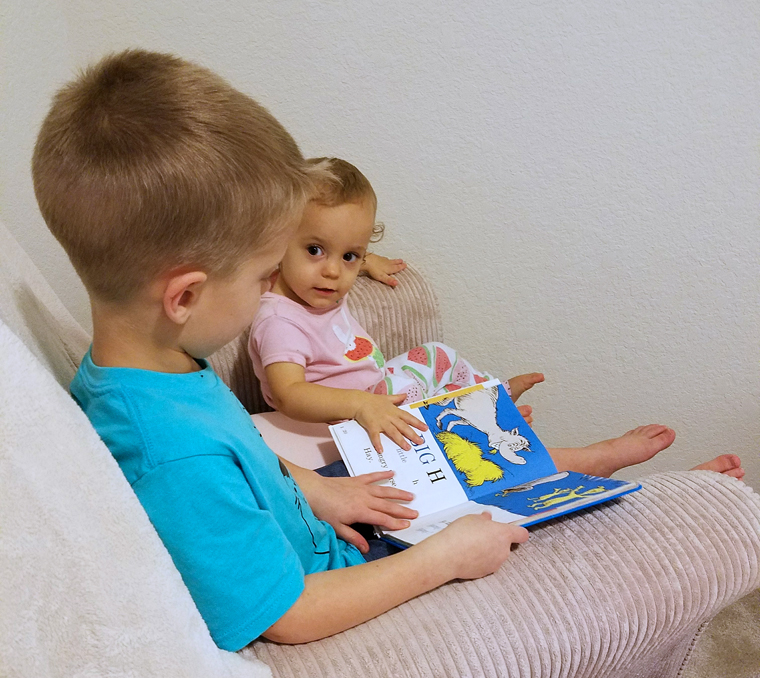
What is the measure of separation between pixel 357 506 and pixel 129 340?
390 mm

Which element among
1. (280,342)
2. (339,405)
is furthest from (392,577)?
(280,342)

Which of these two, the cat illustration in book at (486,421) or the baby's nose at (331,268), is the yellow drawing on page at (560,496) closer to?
the cat illustration in book at (486,421)

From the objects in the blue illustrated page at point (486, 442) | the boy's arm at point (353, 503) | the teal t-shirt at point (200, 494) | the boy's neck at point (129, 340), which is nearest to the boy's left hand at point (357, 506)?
the boy's arm at point (353, 503)

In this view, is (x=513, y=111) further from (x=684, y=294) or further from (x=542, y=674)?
(x=542, y=674)

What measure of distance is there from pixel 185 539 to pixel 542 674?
1.31 ft

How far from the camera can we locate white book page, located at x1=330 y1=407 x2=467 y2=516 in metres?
1.00

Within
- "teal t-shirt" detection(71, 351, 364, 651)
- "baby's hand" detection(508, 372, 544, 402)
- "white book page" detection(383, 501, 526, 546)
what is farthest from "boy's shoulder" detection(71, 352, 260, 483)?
"baby's hand" detection(508, 372, 544, 402)

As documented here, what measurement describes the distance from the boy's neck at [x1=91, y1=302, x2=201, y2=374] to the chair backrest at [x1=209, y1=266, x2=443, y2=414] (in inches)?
26.0

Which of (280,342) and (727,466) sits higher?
(727,466)

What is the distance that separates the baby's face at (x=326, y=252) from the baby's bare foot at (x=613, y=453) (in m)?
0.48

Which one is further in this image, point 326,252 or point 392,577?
point 326,252

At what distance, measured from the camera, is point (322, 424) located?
1243 millimetres

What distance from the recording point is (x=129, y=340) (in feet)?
2.32

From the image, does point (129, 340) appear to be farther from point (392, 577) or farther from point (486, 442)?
point (486, 442)
